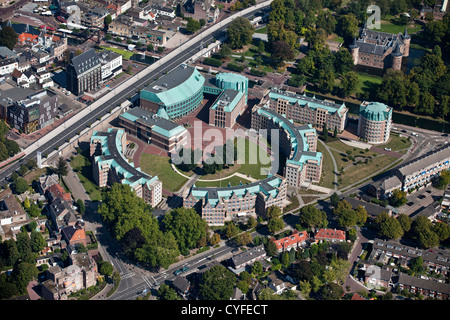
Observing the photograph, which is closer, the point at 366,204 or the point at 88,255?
the point at 88,255

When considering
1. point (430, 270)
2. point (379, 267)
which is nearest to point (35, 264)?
point (379, 267)

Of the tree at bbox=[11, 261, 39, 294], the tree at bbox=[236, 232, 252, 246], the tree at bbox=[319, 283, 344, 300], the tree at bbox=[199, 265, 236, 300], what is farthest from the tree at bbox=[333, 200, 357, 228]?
the tree at bbox=[11, 261, 39, 294]

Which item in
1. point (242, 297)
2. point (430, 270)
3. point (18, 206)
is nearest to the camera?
point (242, 297)

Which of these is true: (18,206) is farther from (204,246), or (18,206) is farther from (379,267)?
(379,267)

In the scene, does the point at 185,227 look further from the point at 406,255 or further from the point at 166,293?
the point at 406,255

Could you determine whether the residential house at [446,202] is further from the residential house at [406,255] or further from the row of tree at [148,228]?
the row of tree at [148,228]

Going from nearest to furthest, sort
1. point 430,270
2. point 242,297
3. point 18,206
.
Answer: point 242,297
point 430,270
point 18,206
